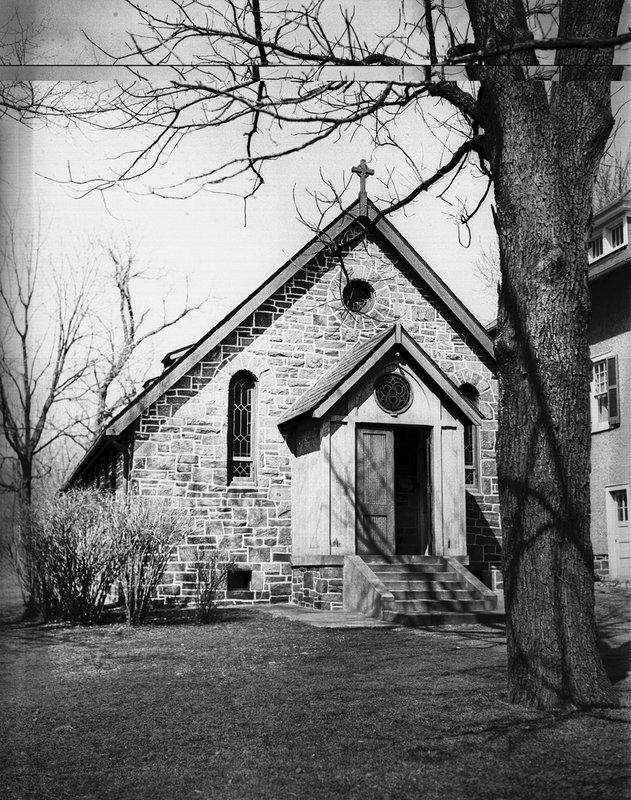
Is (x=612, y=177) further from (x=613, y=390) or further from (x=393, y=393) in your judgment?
(x=393, y=393)

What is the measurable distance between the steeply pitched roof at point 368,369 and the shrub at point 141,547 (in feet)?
10.2

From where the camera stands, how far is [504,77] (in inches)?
251

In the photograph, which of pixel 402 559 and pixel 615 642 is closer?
pixel 615 642

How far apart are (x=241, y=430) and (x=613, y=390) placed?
28.1ft

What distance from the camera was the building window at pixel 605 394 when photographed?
7.07m

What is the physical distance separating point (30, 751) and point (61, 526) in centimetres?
631

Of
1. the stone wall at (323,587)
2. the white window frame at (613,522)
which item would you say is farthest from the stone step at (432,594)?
the white window frame at (613,522)

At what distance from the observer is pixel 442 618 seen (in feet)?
38.2

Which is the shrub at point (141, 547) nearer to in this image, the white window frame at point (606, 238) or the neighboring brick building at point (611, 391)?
the neighboring brick building at point (611, 391)

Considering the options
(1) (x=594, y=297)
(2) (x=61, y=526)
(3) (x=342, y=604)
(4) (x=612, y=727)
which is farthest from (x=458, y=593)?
(4) (x=612, y=727)

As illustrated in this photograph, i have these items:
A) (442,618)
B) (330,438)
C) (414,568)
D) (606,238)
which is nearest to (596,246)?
(606,238)

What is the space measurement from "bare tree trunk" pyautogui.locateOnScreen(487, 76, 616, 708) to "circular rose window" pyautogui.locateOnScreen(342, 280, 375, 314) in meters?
9.42

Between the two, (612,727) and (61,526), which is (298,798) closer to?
(612,727)

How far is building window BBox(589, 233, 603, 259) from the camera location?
7434mm
